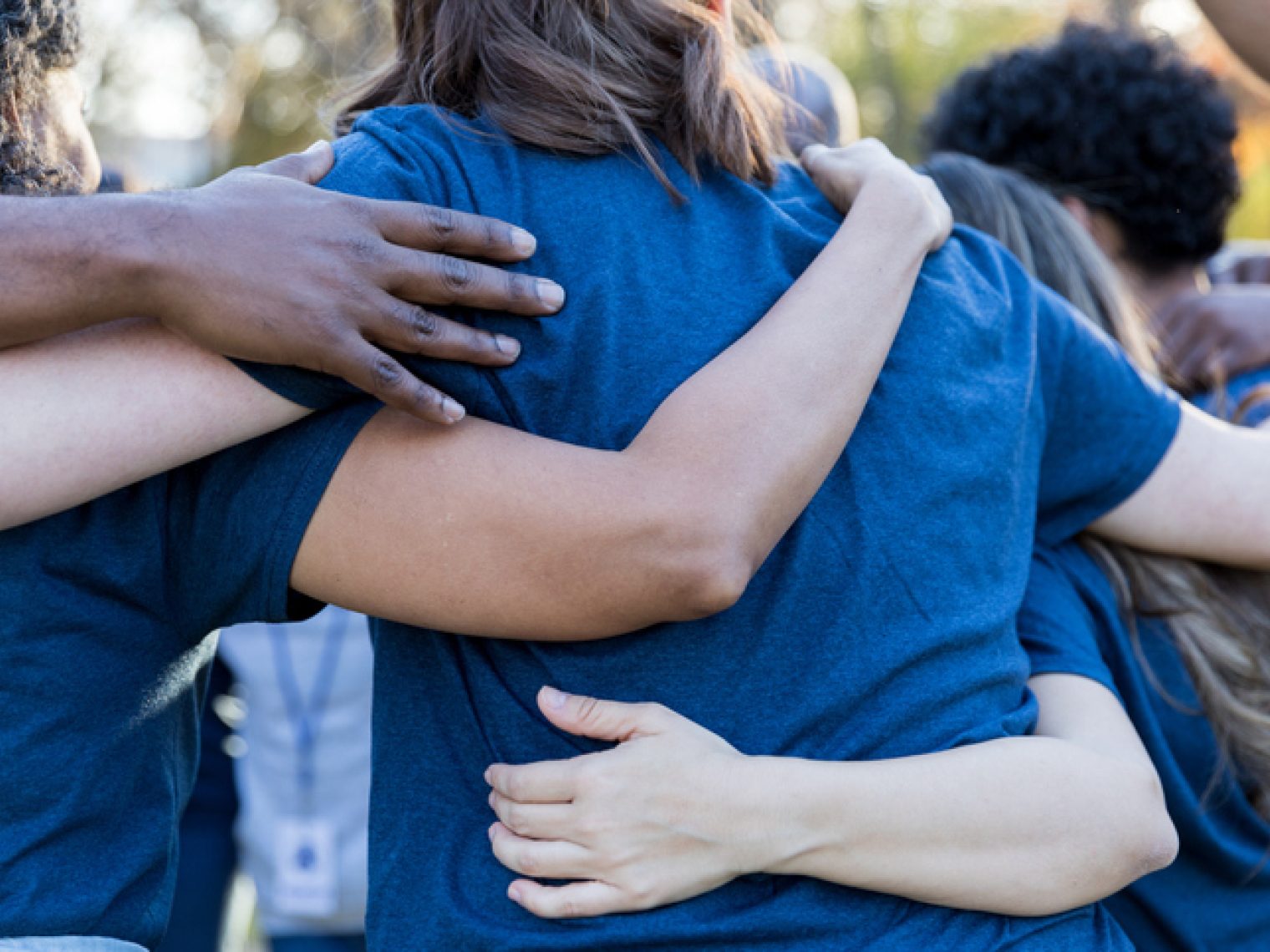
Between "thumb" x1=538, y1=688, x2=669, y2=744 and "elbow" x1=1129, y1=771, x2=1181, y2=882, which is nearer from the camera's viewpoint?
"thumb" x1=538, y1=688, x2=669, y2=744

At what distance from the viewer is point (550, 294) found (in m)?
1.51

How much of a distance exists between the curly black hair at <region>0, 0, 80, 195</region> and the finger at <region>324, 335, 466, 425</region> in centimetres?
52

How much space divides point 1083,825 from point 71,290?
1345 millimetres

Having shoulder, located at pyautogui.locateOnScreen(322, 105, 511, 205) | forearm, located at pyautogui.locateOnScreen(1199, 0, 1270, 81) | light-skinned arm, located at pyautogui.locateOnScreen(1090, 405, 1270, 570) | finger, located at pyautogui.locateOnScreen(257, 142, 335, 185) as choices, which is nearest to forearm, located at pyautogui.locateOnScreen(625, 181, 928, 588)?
shoulder, located at pyautogui.locateOnScreen(322, 105, 511, 205)

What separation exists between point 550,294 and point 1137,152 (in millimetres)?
1951

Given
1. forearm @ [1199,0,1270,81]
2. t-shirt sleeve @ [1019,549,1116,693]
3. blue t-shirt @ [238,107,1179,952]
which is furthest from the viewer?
forearm @ [1199,0,1270,81]

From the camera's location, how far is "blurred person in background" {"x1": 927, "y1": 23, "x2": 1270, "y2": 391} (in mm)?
2918

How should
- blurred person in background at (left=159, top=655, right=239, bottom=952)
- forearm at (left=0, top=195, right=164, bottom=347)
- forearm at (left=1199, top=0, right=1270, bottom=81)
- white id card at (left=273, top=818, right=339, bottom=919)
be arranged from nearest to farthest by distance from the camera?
forearm at (left=0, top=195, right=164, bottom=347) < forearm at (left=1199, top=0, right=1270, bottom=81) < white id card at (left=273, top=818, right=339, bottom=919) < blurred person in background at (left=159, top=655, right=239, bottom=952)

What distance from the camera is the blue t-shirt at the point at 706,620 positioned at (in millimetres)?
1544

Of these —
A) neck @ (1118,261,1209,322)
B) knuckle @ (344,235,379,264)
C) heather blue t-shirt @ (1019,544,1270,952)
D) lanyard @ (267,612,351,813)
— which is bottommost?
lanyard @ (267,612,351,813)

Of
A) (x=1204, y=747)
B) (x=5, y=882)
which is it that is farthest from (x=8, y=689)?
(x=1204, y=747)

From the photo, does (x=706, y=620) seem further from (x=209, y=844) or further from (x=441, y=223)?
(x=209, y=844)

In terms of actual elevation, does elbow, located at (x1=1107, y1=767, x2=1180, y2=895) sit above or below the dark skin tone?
below

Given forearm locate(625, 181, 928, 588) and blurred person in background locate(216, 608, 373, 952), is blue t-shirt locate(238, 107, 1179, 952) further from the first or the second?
blurred person in background locate(216, 608, 373, 952)
